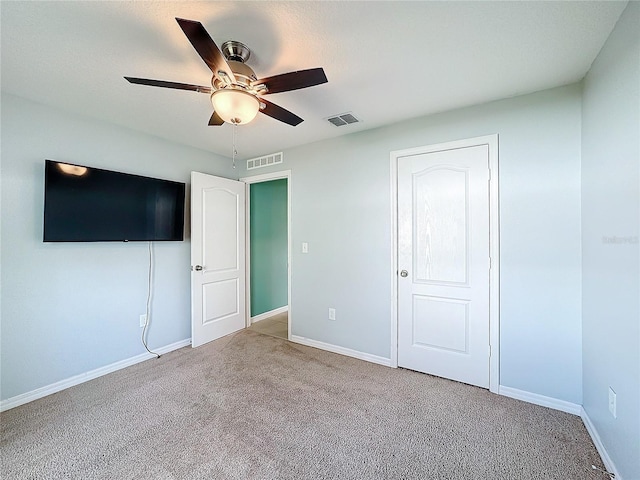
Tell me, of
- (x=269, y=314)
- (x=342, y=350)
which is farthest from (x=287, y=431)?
(x=269, y=314)

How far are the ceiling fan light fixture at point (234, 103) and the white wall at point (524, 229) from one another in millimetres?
1617

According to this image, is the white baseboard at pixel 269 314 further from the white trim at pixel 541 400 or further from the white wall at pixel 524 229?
the white trim at pixel 541 400

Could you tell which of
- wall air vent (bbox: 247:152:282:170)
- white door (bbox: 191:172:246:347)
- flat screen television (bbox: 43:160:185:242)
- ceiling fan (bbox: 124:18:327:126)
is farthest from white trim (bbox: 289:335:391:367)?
ceiling fan (bbox: 124:18:327:126)

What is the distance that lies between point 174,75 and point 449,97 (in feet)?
6.69

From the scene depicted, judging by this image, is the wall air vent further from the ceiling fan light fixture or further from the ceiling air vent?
the ceiling fan light fixture

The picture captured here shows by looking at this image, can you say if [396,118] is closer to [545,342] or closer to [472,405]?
[545,342]

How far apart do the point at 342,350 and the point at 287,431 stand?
1.35m

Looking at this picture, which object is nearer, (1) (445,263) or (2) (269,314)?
(1) (445,263)

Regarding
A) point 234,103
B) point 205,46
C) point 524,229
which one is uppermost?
point 205,46

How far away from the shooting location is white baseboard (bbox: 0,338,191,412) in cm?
216

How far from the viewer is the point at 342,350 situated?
123 inches

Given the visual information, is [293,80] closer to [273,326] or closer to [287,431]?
[287,431]

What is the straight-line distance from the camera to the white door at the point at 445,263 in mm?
2369

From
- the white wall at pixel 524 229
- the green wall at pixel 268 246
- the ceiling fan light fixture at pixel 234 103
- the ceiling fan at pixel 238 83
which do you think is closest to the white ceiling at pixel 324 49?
the ceiling fan at pixel 238 83
